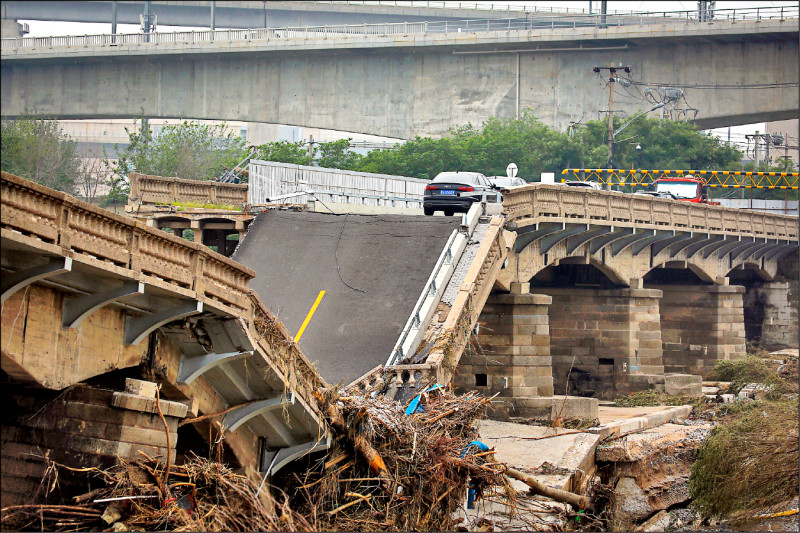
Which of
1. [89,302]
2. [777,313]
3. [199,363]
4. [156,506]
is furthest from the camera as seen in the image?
[777,313]

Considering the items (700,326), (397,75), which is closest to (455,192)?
(700,326)

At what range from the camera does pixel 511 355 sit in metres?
33.4

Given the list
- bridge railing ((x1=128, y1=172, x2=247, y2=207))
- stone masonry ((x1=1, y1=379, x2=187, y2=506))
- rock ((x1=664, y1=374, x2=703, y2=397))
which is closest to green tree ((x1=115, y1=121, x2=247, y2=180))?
bridge railing ((x1=128, y1=172, x2=247, y2=207))

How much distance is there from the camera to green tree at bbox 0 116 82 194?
153ft

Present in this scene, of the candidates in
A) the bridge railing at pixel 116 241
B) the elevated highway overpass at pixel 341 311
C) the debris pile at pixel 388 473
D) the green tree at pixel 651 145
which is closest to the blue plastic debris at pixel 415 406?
the debris pile at pixel 388 473

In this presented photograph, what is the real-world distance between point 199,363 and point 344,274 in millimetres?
12576

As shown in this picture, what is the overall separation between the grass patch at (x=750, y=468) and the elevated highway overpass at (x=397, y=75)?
3631cm

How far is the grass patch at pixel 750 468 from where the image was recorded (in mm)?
20328

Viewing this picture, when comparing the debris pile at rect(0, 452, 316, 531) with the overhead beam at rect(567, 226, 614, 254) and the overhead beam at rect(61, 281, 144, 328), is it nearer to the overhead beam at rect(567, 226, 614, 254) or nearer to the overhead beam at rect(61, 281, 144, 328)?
the overhead beam at rect(61, 281, 144, 328)

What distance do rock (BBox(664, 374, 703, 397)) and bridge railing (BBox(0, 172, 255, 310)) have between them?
2919cm

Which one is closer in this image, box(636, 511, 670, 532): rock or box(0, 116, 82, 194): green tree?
box(636, 511, 670, 532): rock

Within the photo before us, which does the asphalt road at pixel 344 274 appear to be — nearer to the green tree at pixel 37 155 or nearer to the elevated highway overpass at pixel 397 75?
the green tree at pixel 37 155

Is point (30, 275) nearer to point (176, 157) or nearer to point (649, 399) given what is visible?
point (649, 399)

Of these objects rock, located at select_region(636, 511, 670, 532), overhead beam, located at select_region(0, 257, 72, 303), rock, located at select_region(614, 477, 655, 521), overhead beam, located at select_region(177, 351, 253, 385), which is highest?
overhead beam, located at select_region(0, 257, 72, 303)
